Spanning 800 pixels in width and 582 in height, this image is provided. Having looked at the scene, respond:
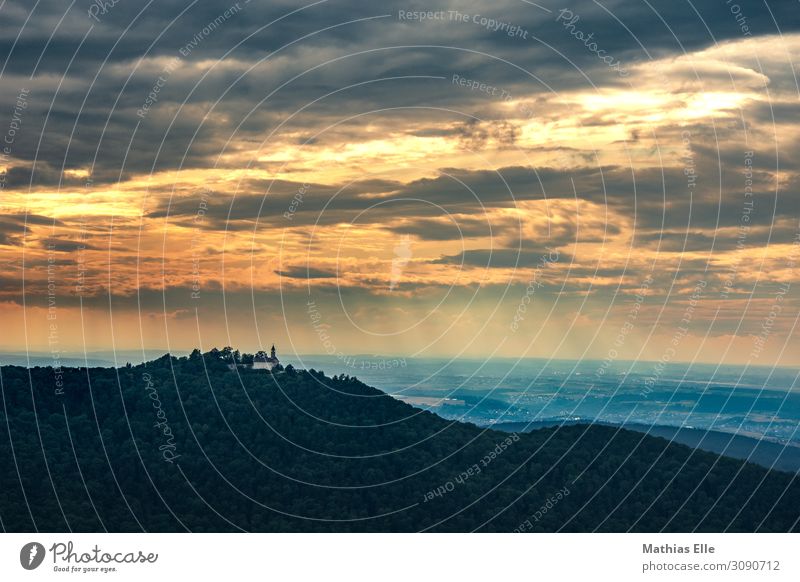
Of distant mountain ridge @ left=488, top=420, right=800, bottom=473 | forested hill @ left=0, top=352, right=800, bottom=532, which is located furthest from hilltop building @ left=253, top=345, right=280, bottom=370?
distant mountain ridge @ left=488, top=420, right=800, bottom=473

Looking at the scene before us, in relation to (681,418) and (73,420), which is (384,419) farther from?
(681,418)

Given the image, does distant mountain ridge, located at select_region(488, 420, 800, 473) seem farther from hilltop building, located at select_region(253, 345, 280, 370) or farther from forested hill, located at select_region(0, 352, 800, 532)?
hilltop building, located at select_region(253, 345, 280, 370)

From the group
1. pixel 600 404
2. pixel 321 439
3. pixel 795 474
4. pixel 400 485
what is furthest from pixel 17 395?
pixel 795 474

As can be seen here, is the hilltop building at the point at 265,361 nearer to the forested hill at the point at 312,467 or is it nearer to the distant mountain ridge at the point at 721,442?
the forested hill at the point at 312,467

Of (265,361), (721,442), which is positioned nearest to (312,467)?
(265,361)

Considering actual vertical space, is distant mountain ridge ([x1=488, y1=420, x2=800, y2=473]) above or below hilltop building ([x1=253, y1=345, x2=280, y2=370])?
below

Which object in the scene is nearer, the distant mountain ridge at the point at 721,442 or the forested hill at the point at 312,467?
the forested hill at the point at 312,467

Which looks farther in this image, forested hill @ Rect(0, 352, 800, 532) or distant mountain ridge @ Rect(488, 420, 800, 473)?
distant mountain ridge @ Rect(488, 420, 800, 473)

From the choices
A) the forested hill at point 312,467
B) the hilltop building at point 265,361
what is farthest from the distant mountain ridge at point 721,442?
the hilltop building at point 265,361
